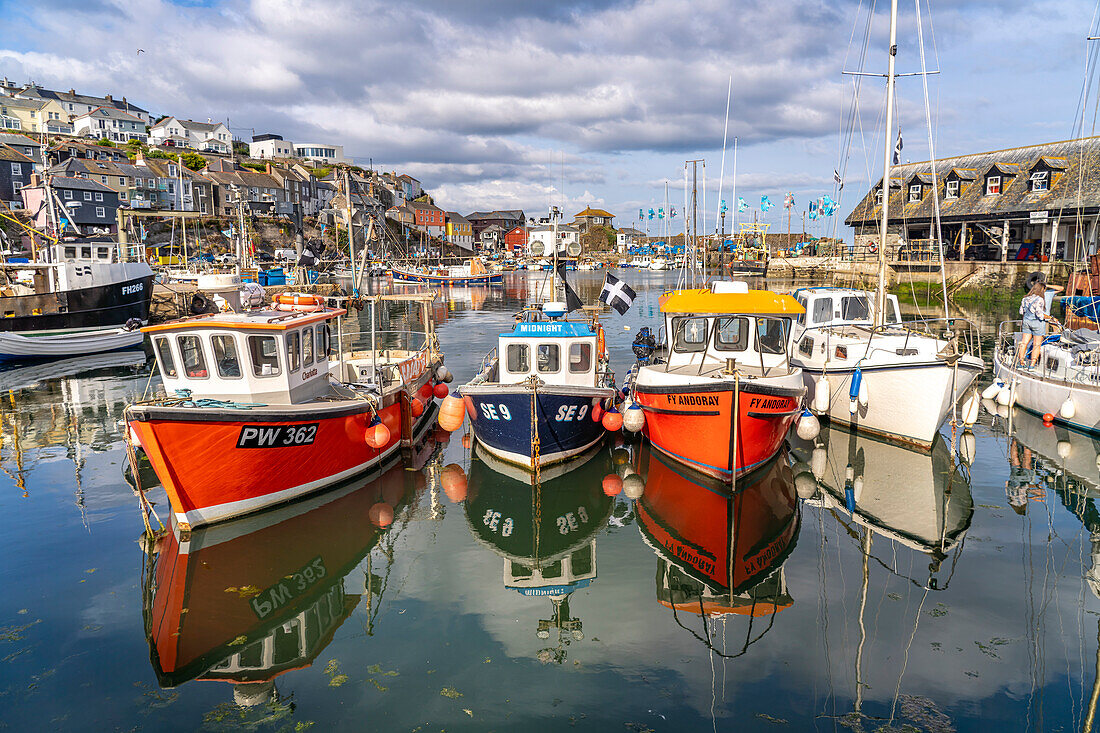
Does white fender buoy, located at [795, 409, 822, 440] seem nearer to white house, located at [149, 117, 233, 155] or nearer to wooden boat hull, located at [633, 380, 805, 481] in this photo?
wooden boat hull, located at [633, 380, 805, 481]

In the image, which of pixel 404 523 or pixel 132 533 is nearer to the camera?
pixel 132 533

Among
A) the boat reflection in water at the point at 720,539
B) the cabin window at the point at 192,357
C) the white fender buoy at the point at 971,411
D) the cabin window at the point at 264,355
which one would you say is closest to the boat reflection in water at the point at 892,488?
the boat reflection in water at the point at 720,539

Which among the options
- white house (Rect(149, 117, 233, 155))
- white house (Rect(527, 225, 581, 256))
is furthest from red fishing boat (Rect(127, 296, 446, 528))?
white house (Rect(149, 117, 233, 155))

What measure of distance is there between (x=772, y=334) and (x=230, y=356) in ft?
36.9

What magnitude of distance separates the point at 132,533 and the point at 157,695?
5.12 m

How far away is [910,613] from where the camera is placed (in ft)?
28.5

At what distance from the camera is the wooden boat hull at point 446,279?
83.0 metres

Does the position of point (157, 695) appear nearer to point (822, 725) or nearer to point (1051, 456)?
point (822, 725)

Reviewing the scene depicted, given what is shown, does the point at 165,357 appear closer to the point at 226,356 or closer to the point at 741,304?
the point at 226,356

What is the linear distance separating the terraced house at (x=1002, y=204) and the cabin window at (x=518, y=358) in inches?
1240

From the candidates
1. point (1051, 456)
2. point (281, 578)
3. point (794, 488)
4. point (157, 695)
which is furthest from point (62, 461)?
point (1051, 456)

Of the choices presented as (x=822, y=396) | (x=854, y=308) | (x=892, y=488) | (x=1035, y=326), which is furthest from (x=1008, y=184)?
(x=892, y=488)

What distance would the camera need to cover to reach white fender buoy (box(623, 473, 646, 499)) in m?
13.6

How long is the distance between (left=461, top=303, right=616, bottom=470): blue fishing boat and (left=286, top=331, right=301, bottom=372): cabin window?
3.43 metres
